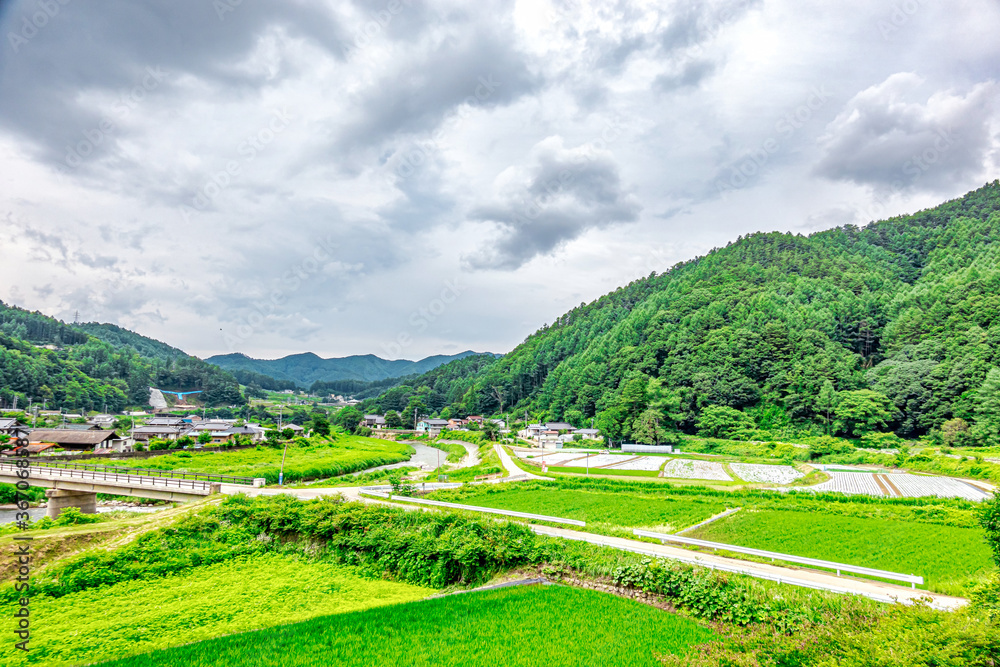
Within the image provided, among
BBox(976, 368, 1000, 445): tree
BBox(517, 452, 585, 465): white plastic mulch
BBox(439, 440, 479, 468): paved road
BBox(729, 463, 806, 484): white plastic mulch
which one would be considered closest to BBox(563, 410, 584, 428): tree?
BBox(439, 440, 479, 468): paved road

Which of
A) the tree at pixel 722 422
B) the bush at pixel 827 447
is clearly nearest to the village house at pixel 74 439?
the tree at pixel 722 422

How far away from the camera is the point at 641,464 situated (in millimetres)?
43344

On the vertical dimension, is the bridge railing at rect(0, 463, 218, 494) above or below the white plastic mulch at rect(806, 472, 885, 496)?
above

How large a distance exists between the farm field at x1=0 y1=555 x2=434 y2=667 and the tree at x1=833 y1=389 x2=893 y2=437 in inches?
2248

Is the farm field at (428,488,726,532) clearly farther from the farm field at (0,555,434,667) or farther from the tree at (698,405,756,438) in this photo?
the tree at (698,405,756,438)

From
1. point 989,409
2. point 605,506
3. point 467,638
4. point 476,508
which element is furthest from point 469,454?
point 989,409

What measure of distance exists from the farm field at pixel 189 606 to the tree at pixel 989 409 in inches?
2196

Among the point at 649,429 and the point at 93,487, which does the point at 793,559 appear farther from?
the point at 649,429

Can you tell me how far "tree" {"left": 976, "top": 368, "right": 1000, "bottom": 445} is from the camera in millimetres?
43219

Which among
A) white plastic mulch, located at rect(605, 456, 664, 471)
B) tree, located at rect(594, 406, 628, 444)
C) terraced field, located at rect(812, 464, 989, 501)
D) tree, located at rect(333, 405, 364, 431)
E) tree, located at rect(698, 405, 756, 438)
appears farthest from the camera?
tree, located at rect(333, 405, 364, 431)

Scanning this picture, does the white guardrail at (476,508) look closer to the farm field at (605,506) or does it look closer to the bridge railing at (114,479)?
the farm field at (605,506)

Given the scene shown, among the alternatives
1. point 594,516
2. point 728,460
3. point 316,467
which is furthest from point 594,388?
point 594,516

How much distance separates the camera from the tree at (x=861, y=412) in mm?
51781

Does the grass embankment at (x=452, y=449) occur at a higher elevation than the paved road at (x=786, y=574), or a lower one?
lower
